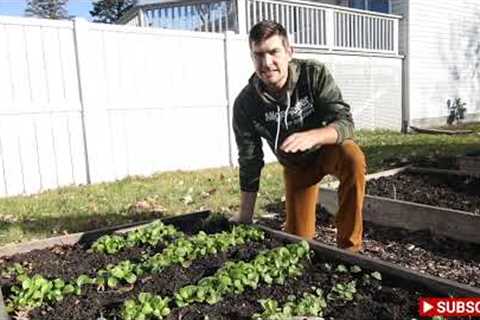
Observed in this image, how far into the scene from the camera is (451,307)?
92.9 inches

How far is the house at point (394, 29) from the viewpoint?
12586 millimetres

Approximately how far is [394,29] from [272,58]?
46.3 feet

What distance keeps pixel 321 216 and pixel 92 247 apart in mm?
2618

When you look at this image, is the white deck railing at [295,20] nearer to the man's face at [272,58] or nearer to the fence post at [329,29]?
the fence post at [329,29]

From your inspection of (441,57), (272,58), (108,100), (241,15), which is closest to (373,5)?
(441,57)

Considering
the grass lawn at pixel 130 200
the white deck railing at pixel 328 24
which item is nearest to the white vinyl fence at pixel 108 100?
the grass lawn at pixel 130 200

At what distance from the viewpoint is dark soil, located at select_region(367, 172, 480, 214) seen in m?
5.34

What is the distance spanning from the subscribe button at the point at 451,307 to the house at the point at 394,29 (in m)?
9.65

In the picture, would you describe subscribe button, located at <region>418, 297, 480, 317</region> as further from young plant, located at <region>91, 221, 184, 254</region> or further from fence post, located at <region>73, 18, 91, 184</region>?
fence post, located at <region>73, 18, 91, 184</region>

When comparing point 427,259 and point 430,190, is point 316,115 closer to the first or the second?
point 427,259

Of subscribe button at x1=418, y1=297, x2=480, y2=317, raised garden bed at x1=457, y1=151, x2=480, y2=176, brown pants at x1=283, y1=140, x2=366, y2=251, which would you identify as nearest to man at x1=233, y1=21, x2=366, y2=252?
brown pants at x1=283, y1=140, x2=366, y2=251

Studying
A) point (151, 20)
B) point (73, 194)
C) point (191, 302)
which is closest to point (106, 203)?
point (73, 194)

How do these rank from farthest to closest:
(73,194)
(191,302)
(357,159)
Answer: (73,194) → (357,159) → (191,302)

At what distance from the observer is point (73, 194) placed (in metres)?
6.98
